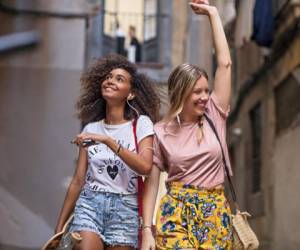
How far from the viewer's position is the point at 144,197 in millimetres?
3967

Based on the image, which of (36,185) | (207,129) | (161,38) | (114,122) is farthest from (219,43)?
(161,38)

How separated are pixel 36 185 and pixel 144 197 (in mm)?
7880

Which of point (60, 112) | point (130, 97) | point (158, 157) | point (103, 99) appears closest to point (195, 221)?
point (158, 157)

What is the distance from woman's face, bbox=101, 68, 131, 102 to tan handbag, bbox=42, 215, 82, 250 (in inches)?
29.8

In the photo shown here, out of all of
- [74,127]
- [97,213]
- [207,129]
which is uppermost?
[207,129]

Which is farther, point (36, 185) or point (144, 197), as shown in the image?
point (36, 185)

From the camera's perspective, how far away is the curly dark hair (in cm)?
438

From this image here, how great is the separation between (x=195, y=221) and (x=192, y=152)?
0.36m

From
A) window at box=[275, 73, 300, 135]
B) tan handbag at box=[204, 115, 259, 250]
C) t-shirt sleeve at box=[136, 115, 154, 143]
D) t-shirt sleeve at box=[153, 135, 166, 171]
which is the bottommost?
window at box=[275, 73, 300, 135]

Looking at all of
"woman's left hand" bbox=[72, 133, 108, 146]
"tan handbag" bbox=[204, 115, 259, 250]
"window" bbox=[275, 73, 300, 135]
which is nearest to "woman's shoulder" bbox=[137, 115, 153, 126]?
"woman's left hand" bbox=[72, 133, 108, 146]

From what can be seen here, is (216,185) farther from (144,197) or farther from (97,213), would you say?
(97,213)

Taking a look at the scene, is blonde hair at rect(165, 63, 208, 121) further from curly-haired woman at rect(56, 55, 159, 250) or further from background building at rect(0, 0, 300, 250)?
background building at rect(0, 0, 300, 250)

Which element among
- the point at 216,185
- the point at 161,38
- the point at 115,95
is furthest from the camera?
the point at 161,38

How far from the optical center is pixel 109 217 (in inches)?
159
